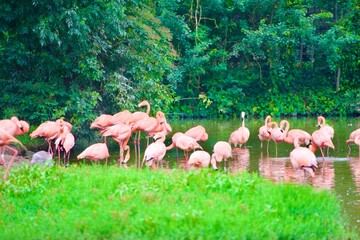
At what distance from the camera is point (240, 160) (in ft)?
50.2

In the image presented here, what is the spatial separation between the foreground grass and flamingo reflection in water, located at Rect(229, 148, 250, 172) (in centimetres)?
452

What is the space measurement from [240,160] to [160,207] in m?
8.13

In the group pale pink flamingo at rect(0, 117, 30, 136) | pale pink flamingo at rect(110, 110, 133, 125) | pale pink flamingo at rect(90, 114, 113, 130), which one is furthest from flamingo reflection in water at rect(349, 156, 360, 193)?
pale pink flamingo at rect(0, 117, 30, 136)

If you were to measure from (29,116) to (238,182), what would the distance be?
9202 millimetres

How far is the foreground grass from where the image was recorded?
6.78 m

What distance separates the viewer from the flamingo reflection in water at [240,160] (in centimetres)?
1378

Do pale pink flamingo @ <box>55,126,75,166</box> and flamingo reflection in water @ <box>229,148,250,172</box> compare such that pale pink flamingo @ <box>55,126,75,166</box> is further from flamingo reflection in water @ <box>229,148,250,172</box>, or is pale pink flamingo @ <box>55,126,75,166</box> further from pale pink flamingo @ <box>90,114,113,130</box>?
flamingo reflection in water @ <box>229,148,250,172</box>

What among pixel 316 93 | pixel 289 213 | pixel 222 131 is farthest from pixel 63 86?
pixel 316 93

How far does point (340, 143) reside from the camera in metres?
18.6

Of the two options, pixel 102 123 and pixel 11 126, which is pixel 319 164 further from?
pixel 11 126

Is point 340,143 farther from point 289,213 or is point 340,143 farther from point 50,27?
point 289,213

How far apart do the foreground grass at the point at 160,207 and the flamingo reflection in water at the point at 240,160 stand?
452cm

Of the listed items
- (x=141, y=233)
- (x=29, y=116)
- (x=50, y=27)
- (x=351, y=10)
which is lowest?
(x=141, y=233)

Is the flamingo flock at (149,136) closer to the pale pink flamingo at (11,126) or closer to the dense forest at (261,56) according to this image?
the pale pink flamingo at (11,126)
